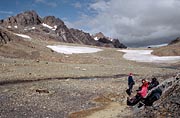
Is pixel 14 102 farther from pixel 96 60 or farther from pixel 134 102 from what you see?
pixel 96 60

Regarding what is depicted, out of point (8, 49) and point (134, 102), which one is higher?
point (8, 49)

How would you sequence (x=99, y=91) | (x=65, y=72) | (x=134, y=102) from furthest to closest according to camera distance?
1. (x=65, y=72)
2. (x=99, y=91)
3. (x=134, y=102)

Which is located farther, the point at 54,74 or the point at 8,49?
the point at 8,49

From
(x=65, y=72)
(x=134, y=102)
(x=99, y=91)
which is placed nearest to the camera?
(x=134, y=102)

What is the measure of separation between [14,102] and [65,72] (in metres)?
22.0

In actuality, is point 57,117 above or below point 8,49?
below

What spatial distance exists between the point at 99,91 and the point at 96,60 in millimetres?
35220

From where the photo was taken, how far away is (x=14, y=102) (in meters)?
24.1

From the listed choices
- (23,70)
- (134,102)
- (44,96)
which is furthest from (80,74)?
(134,102)

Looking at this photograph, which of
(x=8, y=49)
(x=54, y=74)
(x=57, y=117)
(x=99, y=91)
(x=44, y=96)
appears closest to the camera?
(x=57, y=117)

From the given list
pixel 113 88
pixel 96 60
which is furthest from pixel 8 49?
pixel 113 88

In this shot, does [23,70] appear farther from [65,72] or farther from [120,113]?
[120,113]

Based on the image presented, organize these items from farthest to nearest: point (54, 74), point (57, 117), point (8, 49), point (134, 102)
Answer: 1. point (8, 49)
2. point (54, 74)
3. point (134, 102)
4. point (57, 117)

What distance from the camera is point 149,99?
67.8 feet
